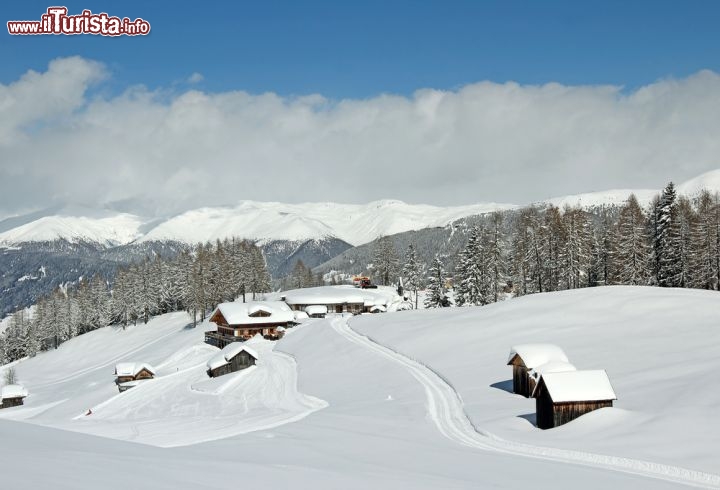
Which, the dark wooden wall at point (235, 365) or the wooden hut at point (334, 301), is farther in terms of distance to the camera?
the wooden hut at point (334, 301)

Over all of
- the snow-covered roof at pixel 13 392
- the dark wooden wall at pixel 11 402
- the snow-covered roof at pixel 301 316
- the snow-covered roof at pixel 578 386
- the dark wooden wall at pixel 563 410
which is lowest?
the dark wooden wall at pixel 11 402

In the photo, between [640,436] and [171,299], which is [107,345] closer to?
[171,299]

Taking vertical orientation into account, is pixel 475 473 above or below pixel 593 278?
below

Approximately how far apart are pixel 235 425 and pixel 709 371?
27901mm

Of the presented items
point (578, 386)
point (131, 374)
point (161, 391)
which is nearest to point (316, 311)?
point (131, 374)

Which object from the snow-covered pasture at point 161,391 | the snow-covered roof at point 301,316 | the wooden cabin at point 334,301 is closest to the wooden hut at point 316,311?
the wooden cabin at point 334,301

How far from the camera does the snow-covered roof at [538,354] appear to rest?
38.4 meters

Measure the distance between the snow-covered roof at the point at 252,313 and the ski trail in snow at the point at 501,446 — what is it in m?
40.3

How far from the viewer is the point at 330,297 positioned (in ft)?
363

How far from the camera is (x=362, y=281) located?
449 feet

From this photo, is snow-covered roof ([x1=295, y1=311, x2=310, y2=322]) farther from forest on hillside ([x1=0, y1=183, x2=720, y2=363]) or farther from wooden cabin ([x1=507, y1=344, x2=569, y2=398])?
wooden cabin ([x1=507, y1=344, x2=569, y2=398])

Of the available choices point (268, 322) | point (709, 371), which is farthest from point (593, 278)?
point (709, 371)

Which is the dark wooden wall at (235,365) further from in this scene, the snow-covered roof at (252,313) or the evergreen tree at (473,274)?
the evergreen tree at (473,274)

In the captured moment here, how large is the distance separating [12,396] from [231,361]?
107 ft
